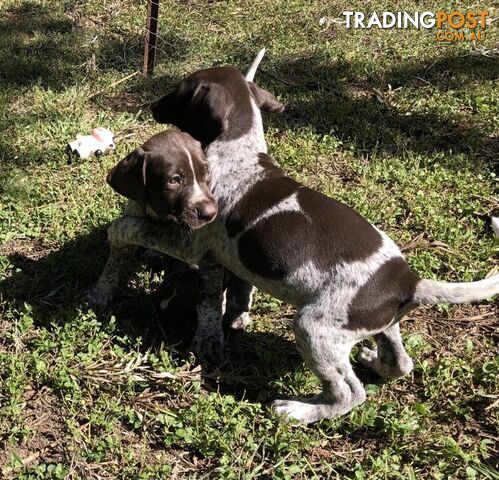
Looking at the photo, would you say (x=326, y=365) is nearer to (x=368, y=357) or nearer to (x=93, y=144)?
(x=368, y=357)

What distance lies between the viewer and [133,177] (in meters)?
4.33

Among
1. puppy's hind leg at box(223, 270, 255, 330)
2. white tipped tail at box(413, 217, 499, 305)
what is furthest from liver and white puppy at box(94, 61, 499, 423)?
puppy's hind leg at box(223, 270, 255, 330)

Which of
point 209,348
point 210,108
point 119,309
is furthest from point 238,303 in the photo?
point 210,108

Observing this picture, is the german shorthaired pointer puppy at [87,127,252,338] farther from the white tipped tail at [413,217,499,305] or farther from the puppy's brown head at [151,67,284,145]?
the white tipped tail at [413,217,499,305]

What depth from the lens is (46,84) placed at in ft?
24.0

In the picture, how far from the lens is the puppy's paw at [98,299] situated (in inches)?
191

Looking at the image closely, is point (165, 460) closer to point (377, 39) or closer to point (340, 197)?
point (340, 197)

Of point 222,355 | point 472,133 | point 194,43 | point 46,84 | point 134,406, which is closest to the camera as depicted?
point 134,406

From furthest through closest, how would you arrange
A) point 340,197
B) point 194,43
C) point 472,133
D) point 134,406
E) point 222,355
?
point 194,43, point 472,133, point 340,197, point 222,355, point 134,406

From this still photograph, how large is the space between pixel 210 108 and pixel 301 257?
131cm

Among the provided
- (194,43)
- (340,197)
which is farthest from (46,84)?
(340,197)

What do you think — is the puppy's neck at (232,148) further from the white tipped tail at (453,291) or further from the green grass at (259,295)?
the white tipped tail at (453,291)

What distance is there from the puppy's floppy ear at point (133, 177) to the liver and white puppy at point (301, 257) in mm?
364

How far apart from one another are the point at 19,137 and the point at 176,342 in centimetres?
287
